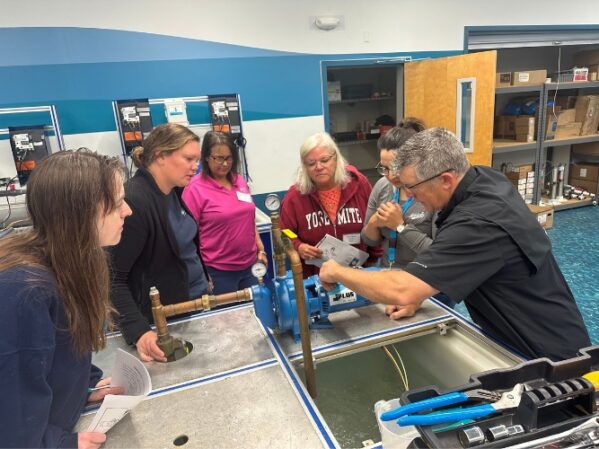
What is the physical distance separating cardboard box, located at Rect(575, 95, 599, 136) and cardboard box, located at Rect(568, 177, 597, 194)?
679mm

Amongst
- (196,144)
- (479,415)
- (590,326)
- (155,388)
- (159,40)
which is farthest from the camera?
(159,40)

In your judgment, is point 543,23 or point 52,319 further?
point 543,23

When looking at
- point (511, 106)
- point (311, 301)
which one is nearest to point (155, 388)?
point (311, 301)

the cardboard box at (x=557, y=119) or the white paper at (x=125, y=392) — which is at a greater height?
the cardboard box at (x=557, y=119)

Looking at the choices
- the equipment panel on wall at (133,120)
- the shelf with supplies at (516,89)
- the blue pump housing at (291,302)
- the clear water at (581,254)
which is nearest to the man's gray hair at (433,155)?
the blue pump housing at (291,302)

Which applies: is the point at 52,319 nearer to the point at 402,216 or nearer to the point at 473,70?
the point at 402,216

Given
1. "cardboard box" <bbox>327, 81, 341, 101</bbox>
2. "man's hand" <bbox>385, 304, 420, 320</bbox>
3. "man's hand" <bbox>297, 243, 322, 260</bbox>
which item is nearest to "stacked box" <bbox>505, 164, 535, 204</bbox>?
"cardboard box" <bbox>327, 81, 341, 101</bbox>

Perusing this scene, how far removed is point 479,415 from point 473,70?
3.71 metres

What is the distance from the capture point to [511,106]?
17.1 ft

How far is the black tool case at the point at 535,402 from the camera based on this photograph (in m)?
0.68

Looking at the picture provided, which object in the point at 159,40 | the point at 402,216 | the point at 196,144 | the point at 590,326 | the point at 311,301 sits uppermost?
the point at 159,40

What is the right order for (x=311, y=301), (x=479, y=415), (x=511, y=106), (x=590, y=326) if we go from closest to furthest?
1. (x=479, y=415)
2. (x=311, y=301)
3. (x=590, y=326)
4. (x=511, y=106)

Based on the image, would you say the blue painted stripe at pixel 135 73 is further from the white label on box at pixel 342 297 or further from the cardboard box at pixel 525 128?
the white label on box at pixel 342 297

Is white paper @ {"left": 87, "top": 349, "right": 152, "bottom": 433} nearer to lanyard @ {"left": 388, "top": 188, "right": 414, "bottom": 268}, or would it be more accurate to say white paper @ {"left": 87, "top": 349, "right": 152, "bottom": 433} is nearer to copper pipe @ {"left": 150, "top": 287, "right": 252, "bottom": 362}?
copper pipe @ {"left": 150, "top": 287, "right": 252, "bottom": 362}
